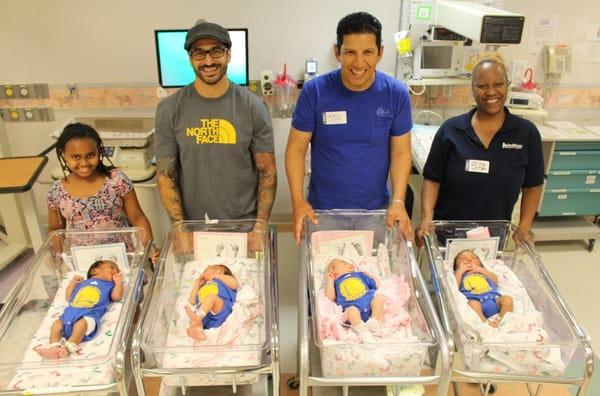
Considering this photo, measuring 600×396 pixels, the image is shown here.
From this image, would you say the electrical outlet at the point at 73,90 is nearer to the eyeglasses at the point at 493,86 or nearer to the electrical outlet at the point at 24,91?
the electrical outlet at the point at 24,91

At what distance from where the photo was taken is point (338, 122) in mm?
1864

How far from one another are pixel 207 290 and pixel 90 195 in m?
0.72

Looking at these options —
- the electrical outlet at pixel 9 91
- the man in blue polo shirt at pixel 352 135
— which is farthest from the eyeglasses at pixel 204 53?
the electrical outlet at pixel 9 91

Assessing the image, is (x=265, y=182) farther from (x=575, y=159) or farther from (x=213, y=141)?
(x=575, y=159)

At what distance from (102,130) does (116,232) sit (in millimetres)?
1598

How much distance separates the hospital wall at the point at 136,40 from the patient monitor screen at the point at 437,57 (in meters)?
0.24

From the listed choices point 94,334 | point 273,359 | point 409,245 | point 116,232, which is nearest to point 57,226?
point 116,232

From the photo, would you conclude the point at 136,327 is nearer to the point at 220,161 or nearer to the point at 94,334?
the point at 94,334

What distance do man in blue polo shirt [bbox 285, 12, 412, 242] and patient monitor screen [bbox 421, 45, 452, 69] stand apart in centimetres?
166

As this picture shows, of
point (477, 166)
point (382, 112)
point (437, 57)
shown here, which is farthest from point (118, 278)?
point (437, 57)

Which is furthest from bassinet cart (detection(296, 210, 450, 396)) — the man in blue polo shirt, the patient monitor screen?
the patient monitor screen

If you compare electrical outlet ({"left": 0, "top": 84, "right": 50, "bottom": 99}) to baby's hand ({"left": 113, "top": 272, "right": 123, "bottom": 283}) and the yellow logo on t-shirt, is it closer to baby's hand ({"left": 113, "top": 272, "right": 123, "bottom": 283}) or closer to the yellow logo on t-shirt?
the yellow logo on t-shirt

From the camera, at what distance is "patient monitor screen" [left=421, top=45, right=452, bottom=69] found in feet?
11.0

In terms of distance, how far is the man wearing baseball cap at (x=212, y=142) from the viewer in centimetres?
175
